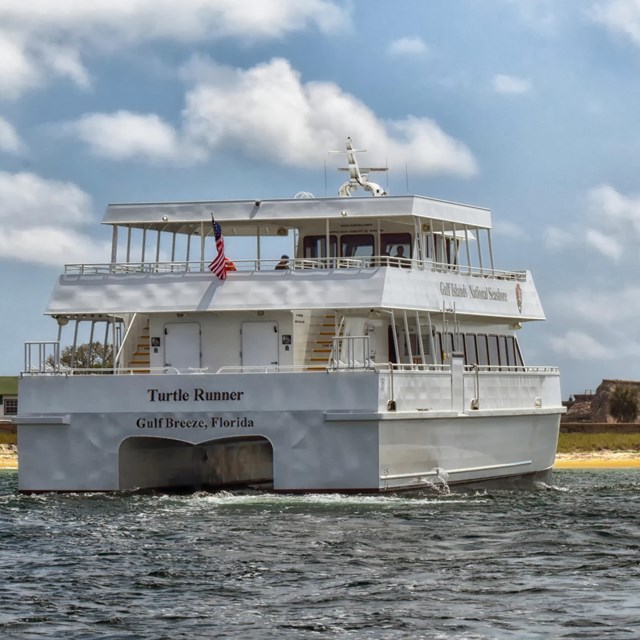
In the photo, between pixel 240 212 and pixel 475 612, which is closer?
pixel 475 612

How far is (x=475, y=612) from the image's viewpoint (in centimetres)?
1616

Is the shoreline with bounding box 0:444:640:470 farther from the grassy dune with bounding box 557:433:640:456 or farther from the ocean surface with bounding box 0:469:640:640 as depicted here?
the ocean surface with bounding box 0:469:640:640

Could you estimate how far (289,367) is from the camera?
27.8 m

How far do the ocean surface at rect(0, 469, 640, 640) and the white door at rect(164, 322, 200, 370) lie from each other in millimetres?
2625

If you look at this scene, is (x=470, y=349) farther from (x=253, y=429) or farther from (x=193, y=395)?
(x=193, y=395)

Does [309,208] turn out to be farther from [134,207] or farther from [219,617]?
[219,617]

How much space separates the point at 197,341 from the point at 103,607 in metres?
12.7

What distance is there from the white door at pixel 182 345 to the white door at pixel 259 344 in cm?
94

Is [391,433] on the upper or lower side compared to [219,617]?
upper

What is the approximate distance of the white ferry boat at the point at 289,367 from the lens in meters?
26.5

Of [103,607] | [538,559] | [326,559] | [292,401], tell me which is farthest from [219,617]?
[292,401]

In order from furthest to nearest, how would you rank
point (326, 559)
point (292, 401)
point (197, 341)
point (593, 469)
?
point (593, 469) < point (197, 341) < point (292, 401) < point (326, 559)

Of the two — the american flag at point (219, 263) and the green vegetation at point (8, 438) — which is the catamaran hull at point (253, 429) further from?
the green vegetation at point (8, 438)

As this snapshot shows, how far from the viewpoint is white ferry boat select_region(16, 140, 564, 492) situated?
2648 centimetres
